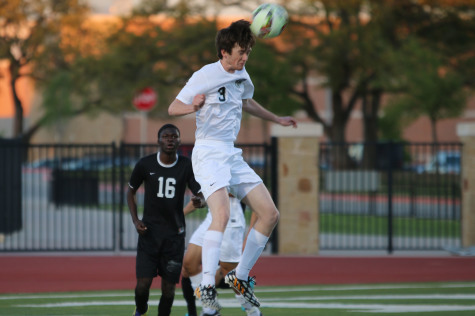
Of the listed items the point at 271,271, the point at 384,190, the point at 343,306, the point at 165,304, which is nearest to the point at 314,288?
the point at 271,271

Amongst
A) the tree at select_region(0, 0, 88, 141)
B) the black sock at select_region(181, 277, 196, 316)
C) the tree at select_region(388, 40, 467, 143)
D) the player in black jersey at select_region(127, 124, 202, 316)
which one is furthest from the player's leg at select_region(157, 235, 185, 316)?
the tree at select_region(0, 0, 88, 141)

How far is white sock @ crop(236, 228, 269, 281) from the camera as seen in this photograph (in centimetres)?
714

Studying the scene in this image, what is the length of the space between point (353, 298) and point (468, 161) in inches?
245

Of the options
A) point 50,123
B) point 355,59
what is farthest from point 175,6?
point 50,123

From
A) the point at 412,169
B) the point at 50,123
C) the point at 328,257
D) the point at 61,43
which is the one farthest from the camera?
the point at 50,123

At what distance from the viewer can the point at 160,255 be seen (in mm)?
7629

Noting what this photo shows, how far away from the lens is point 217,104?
700 centimetres

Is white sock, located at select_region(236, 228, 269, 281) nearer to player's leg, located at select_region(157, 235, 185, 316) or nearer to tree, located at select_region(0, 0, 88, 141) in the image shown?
player's leg, located at select_region(157, 235, 185, 316)

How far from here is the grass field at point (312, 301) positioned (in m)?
8.96

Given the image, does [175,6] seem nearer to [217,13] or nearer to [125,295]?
[217,13]

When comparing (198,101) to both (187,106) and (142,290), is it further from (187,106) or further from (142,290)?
(142,290)

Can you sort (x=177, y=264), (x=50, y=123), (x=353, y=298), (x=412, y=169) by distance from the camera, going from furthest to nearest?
(x=50, y=123) → (x=412, y=169) → (x=353, y=298) → (x=177, y=264)

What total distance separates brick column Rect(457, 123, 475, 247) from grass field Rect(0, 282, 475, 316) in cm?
419

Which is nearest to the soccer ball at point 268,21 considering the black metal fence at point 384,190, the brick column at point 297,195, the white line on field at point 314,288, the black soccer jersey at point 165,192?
the black soccer jersey at point 165,192
